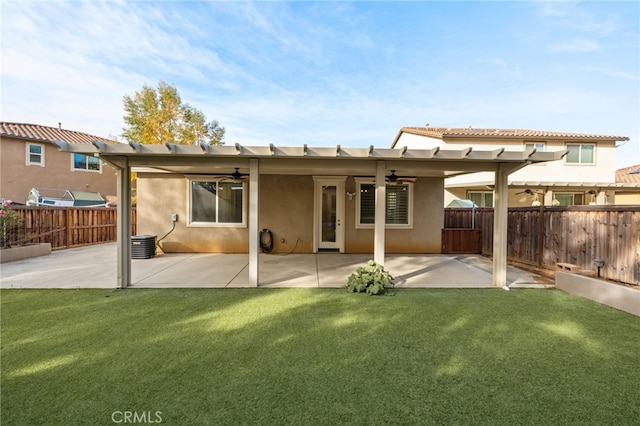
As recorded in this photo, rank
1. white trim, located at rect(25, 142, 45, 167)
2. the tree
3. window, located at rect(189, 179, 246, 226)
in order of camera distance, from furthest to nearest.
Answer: the tree → white trim, located at rect(25, 142, 45, 167) → window, located at rect(189, 179, 246, 226)

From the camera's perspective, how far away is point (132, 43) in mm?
10328

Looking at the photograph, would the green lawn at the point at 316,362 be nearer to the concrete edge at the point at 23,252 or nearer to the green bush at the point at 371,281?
the green bush at the point at 371,281

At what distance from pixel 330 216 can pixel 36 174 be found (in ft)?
54.4

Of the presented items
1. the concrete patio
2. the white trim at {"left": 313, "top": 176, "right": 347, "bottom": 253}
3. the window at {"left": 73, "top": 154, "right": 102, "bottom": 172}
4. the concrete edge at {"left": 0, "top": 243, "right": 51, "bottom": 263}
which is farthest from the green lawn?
the window at {"left": 73, "top": 154, "right": 102, "bottom": 172}

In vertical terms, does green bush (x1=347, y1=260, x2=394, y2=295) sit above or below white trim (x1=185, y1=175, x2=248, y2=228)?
below

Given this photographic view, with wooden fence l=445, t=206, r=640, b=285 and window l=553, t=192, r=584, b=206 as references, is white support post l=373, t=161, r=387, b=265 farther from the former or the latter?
window l=553, t=192, r=584, b=206

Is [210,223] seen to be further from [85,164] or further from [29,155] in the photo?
[85,164]

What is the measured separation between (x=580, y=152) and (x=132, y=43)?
A: 69.3ft

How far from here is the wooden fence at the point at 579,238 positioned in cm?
529

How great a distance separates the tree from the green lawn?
15.1 metres

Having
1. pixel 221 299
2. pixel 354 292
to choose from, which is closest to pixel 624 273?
pixel 354 292

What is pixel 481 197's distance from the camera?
15289mm

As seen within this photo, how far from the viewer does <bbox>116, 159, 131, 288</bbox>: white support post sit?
215 inches

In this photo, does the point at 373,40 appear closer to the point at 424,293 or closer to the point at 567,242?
the point at 567,242
